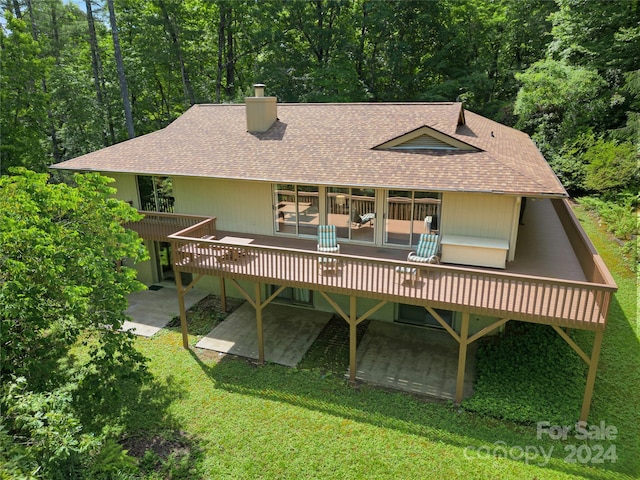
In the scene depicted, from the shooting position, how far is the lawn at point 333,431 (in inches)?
324

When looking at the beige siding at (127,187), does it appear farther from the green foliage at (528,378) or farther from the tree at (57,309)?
the green foliage at (528,378)

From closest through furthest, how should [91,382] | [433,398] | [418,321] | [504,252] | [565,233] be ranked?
[91,382] < [433,398] < [504,252] < [418,321] < [565,233]

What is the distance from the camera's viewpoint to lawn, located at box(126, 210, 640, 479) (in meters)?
8.24

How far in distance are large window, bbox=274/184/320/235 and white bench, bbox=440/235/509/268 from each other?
4222 mm

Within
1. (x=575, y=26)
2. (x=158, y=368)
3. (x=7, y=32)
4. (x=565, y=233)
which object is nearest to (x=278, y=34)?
(x=7, y=32)

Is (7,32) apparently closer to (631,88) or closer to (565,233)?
(565,233)

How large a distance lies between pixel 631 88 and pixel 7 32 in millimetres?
31134

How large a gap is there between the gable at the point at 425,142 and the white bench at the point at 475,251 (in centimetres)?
297

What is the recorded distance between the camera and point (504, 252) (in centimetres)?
1112

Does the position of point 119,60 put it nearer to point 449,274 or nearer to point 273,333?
point 273,333

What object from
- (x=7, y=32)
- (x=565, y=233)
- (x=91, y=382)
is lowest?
(x=91, y=382)

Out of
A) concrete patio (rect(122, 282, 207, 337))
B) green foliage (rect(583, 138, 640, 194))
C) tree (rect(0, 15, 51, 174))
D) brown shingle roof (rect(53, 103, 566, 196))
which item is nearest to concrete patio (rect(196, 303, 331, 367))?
concrete patio (rect(122, 282, 207, 337))

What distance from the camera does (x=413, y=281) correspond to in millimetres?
10422

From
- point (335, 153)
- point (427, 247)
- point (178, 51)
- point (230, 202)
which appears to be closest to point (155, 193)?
point (230, 202)
